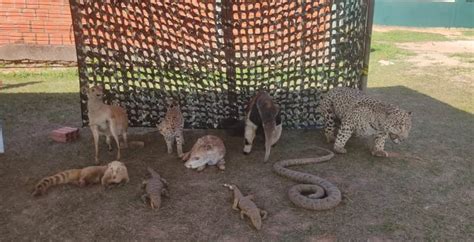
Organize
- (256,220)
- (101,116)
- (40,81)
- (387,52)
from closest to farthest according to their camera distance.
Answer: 1. (256,220)
2. (101,116)
3. (40,81)
4. (387,52)

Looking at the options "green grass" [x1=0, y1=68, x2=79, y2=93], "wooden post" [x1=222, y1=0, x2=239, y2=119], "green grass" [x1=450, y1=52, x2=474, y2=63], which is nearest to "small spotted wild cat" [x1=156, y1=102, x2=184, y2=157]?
"wooden post" [x1=222, y1=0, x2=239, y2=119]

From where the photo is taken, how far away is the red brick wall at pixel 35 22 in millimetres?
10031

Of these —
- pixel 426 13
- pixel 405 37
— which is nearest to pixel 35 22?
pixel 405 37

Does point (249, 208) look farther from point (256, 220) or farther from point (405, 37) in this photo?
point (405, 37)

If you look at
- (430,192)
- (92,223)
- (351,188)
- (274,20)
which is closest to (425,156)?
(430,192)

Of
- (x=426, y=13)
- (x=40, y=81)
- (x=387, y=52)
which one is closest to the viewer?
(x=40, y=81)

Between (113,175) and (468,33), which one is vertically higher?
(468,33)

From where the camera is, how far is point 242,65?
5.42 meters

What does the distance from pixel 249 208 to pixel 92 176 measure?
1636 millimetres

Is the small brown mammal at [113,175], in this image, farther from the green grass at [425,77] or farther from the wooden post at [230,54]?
the green grass at [425,77]

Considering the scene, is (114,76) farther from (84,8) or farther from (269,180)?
(269,180)

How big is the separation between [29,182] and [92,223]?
1.15 metres

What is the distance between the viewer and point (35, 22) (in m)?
10.1

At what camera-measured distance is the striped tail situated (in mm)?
3984
